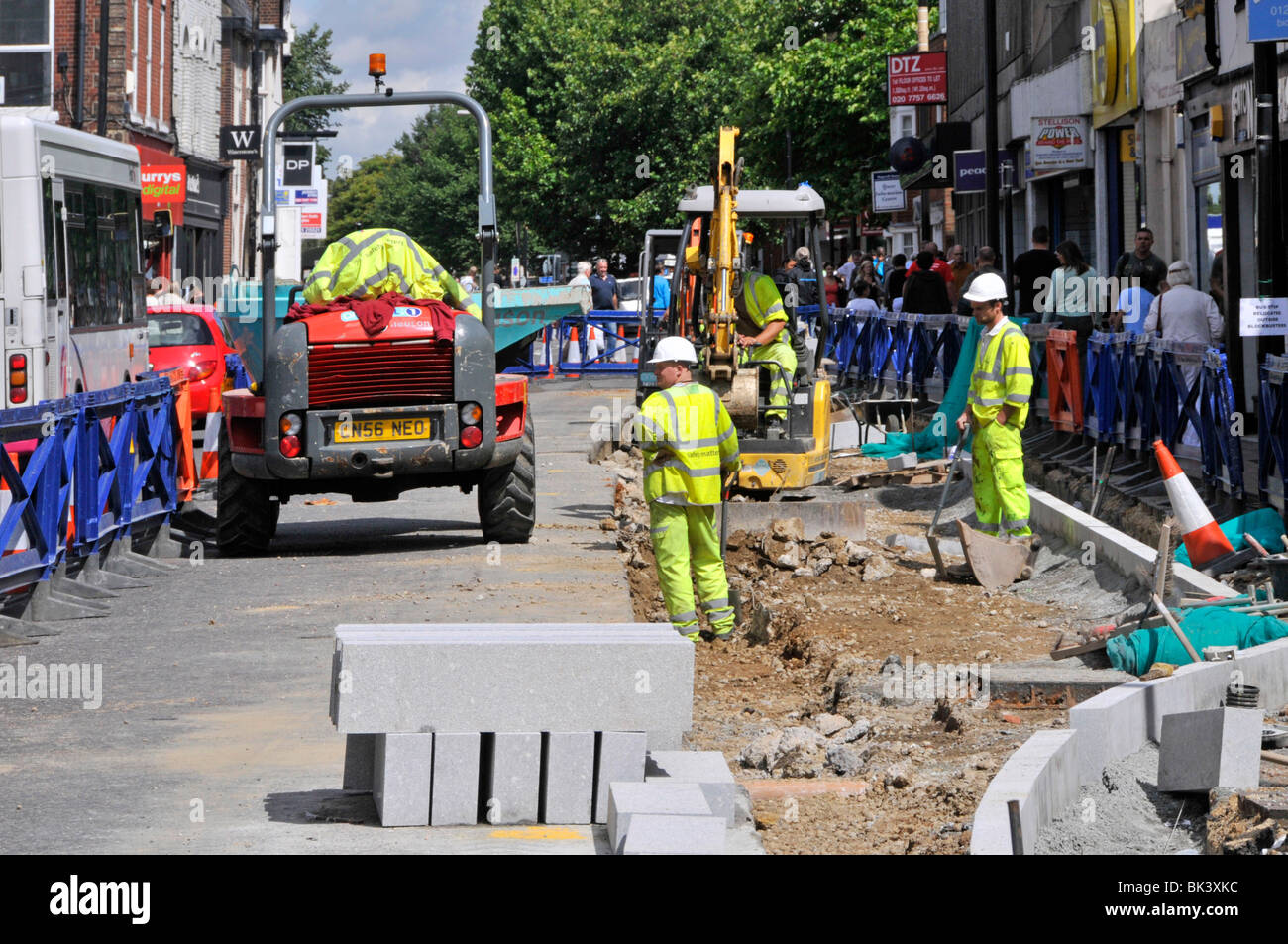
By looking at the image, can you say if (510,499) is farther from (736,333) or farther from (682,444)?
(736,333)

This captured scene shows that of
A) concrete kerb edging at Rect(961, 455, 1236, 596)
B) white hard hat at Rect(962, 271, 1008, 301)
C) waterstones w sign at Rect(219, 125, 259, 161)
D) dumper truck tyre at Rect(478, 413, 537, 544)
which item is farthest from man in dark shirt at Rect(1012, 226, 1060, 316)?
waterstones w sign at Rect(219, 125, 259, 161)

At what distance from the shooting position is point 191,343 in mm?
22688

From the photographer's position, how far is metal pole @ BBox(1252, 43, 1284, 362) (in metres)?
13.2

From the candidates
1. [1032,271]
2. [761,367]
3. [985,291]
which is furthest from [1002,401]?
[1032,271]

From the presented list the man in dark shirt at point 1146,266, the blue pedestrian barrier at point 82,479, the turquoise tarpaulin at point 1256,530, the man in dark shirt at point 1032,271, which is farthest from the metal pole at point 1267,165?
the man in dark shirt at point 1032,271

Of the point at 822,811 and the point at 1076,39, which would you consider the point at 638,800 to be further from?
the point at 1076,39

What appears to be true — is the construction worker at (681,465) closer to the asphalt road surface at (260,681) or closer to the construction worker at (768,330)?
the asphalt road surface at (260,681)

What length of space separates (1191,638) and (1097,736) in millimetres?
1902

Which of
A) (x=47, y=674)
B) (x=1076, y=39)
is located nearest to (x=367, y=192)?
(x=1076, y=39)

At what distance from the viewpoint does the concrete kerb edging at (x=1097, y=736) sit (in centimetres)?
629

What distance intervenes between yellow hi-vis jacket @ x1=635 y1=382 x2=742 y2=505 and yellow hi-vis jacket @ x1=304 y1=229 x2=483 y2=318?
3.16m

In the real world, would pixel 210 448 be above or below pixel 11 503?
above

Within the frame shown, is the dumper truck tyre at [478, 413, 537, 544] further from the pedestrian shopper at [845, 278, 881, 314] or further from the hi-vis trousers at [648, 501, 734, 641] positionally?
the pedestrian shopper at [845, 278, 881, 314]

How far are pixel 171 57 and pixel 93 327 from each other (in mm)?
32322
